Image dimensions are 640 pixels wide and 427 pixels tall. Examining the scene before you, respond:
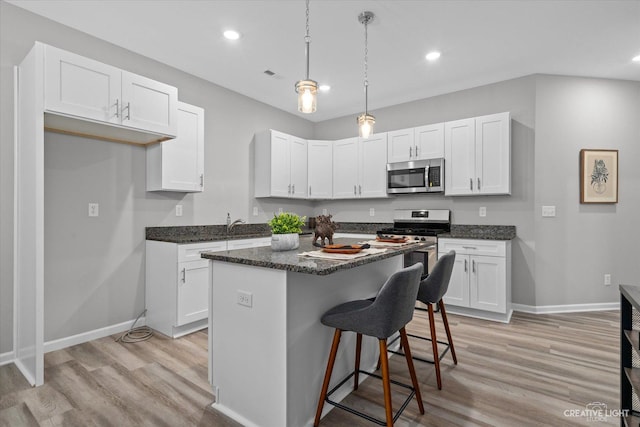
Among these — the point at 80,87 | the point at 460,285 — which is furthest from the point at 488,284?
the point at 80,87

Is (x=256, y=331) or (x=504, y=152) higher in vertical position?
(x=504, y=152)

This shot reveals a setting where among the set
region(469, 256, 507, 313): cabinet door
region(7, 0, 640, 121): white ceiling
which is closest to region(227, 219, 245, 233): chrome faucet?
region(7, 0, 640, 121): white ceiling

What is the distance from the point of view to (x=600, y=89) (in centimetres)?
400

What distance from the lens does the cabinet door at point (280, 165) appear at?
15.0 feet

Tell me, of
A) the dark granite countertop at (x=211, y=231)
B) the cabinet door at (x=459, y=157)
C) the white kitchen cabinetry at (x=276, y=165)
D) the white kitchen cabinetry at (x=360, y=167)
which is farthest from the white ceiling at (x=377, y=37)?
the dark granite countertop at (x=211, y=231)

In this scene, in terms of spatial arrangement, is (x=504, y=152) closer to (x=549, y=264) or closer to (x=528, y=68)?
(x=528, y=68)

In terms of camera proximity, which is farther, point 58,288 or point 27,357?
point 58,288

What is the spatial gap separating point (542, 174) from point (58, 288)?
514 cm

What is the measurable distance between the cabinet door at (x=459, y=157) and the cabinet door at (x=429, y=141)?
0.21 feet

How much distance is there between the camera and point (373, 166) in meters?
4.85

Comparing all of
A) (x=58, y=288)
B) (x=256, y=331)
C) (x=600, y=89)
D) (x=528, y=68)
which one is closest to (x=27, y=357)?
(x=58, y=288)

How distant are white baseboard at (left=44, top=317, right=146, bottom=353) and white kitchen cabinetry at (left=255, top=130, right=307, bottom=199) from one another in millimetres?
2214

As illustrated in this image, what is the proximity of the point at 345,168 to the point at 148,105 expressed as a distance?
9.58 ft

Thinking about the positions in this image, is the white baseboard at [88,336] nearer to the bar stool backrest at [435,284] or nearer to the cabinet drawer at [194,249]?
the cabinet drawer at [194,249]
